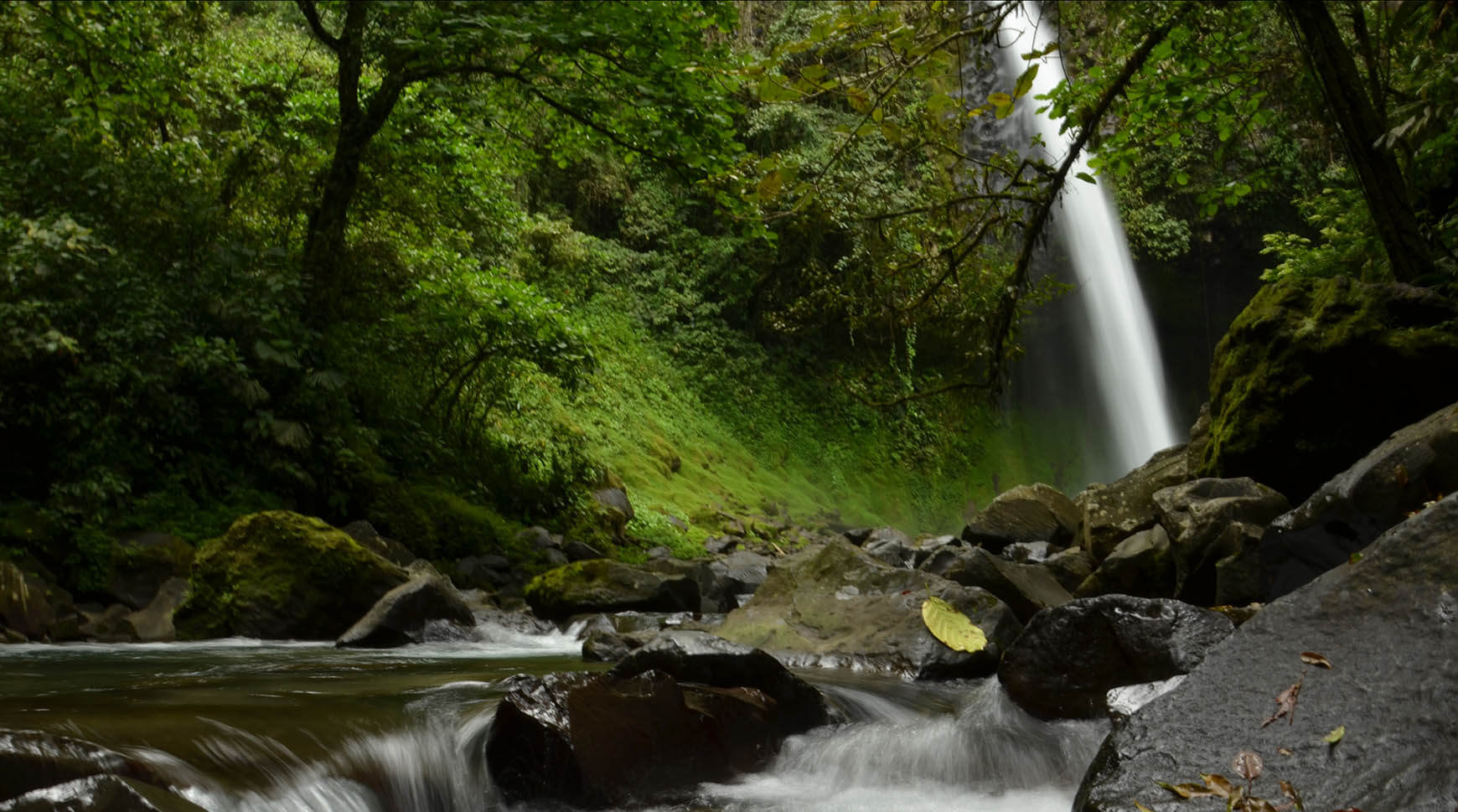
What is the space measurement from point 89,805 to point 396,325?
866cm

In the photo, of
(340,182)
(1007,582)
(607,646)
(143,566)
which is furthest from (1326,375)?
(340,182)

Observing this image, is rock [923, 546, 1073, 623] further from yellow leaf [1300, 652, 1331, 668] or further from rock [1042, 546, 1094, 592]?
yellow leaf [1300, 652, 1331, 668]

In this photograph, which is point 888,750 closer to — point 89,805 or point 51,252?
point 89,805

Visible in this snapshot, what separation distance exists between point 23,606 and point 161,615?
2.98 feet

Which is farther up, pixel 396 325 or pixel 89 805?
pixel 396 325

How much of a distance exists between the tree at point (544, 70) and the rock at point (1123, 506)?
4.67m

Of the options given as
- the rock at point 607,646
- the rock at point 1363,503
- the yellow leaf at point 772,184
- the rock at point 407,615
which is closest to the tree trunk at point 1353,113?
the rock at point 1363,503

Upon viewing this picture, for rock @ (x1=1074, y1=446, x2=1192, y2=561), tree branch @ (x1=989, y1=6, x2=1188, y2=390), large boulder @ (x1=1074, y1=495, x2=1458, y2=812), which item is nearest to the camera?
large boulder @ (x1=1074, y1=495, x2=1458, y2=812)

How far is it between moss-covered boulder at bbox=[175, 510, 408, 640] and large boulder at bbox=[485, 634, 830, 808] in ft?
11.9

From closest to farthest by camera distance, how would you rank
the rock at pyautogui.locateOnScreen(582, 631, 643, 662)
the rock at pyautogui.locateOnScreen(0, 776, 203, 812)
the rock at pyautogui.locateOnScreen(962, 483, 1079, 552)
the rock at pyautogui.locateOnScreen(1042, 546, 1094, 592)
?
the rock at pyautogui.locateOnScreen(0, 776, 203, 812) < the rock at pyautogui.locateOnScreen(582, 631, 643, 662) < the rock at pyautogui.locateOnScreen(1042, 546, 1094, 592) < the rock at pyautogui.locateOnScreen(962, 483, 1079, 552)

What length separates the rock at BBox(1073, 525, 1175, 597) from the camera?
6801mm

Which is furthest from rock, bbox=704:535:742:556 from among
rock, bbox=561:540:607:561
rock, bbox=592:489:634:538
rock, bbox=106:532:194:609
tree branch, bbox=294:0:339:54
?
tree branch, bbox=294:0:339:54

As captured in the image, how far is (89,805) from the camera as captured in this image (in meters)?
2.67

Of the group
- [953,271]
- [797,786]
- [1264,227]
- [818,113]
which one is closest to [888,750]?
[797,786]
